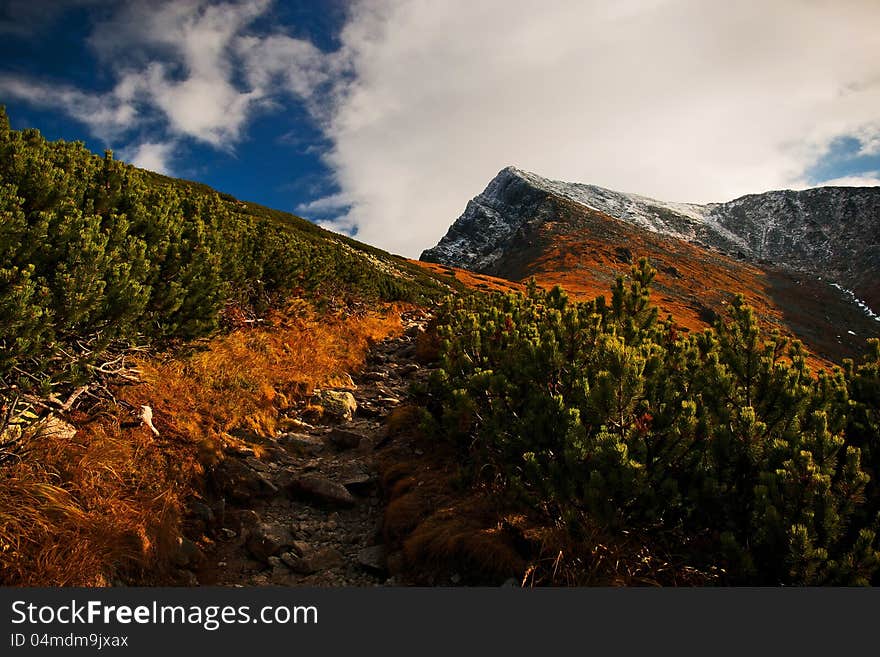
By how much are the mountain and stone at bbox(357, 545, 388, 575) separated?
161 feet

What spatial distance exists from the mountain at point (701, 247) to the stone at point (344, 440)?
47280 millimetres

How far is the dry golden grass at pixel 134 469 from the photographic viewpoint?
3.17m

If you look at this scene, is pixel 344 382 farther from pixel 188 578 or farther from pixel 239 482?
pixel 188 578

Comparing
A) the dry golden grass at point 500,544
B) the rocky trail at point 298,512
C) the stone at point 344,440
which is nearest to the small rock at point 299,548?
the rocky trail at point 298,512

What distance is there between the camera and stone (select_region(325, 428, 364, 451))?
6.75 meters

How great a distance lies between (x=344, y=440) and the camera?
6.77 meters

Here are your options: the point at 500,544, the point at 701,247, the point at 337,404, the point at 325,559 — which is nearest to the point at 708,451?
the point at 500,544

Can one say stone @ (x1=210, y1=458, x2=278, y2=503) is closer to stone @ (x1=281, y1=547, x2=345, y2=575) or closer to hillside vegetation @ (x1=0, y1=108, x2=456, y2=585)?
hillside vegetation @ (x1=0, y1=108, x2=456, y2=585)

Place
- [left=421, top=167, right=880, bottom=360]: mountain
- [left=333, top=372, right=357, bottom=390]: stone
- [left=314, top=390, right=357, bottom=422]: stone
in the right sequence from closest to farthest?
[left=314, top=390, right=357, bottom=422]: stone, [left=333, top=372, right=357, bottom=390]: stone, [left=421, top=167, right=880, bottom=360]: mountain

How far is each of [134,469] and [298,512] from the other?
171cm

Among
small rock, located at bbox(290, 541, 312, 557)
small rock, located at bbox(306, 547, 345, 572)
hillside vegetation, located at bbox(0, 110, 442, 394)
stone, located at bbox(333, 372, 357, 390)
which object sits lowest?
small rock, located at bbox(306, 547, 345, 572)

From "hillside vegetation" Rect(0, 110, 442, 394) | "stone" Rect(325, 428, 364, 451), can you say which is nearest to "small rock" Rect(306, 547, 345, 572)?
"stone" Rect(325, 428, 364, 451)

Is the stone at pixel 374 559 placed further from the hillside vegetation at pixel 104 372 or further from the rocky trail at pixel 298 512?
the hillside vegetation at pixel 104 372

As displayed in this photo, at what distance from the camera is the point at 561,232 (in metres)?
107
